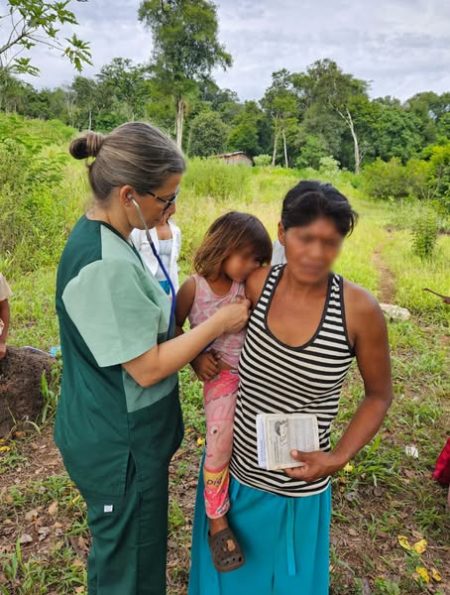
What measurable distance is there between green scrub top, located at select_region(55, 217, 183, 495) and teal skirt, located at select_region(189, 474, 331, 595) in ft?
0.99

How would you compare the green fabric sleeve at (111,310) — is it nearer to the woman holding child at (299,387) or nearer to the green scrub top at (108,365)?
the green scrub top at (108,365)

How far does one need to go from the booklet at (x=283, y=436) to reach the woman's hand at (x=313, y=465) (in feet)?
0.04

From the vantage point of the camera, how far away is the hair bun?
3.95 ft

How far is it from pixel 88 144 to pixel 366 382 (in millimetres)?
985

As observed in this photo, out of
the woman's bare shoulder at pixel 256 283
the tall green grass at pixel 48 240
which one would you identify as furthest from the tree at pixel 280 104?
the woman's bare shoulder at pixel 256 283

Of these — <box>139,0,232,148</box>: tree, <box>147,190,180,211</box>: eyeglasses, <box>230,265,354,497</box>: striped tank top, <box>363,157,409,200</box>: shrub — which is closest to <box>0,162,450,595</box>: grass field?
<box>230,265,354,497</box>: striped tank top

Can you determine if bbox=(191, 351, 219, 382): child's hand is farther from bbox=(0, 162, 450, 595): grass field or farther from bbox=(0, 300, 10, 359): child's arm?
bbox=(0, 300, 10, 359): child's arm

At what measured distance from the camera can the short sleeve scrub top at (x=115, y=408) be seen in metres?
1.04

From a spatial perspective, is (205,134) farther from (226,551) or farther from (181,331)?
(226,551)

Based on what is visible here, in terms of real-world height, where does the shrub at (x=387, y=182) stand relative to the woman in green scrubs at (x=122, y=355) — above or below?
above

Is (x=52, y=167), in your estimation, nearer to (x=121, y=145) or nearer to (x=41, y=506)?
(x=41, y=506)

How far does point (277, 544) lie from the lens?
4.25 feet

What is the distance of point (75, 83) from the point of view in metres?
34.4

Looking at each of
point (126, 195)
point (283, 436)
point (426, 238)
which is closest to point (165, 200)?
point (126, 195)
